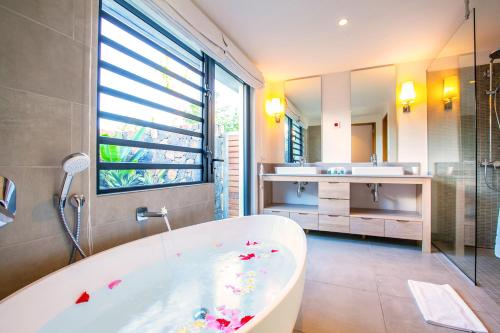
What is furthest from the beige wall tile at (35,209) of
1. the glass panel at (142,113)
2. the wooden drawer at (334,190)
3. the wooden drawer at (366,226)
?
the wooden drawer at (366,226)

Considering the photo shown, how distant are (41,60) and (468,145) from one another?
10.6 feet

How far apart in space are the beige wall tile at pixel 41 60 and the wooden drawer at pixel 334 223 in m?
2.65

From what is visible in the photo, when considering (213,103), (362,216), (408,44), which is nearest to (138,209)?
(213,103)

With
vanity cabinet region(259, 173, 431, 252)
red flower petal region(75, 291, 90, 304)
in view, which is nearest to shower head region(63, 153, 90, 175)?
red flower petal region(75, 291, 90, 304)

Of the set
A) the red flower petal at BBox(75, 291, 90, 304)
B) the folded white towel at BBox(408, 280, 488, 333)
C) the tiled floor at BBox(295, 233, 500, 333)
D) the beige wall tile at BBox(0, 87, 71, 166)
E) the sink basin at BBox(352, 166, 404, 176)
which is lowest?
the tiled floor at BBox(295, 233, 500, 333)

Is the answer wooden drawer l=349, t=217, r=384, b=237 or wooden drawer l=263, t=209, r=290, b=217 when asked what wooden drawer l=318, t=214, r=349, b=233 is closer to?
wooden drawer l=349, t=217, r=384, b=237

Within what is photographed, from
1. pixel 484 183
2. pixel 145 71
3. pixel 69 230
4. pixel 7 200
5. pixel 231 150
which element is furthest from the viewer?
pixel 231 150

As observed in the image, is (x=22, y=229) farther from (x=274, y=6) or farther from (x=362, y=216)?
(x=362, y=216)

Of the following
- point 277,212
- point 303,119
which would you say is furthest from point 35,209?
point 303,119

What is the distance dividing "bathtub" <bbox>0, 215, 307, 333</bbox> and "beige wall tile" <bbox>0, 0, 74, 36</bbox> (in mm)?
1117

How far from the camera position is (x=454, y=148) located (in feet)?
7.49

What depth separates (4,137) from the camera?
90 centimetres

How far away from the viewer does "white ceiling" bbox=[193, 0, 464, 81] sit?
1.91m

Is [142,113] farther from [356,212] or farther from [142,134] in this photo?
[356,212]
